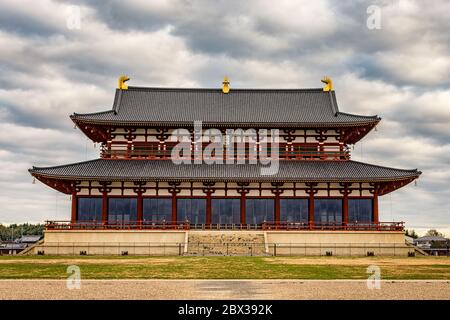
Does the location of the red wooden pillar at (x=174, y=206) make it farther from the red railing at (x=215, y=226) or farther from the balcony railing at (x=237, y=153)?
the balcony railing at (x=237, y=153)

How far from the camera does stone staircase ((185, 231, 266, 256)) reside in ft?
137

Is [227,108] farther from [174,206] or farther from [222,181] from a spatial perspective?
[174,206]

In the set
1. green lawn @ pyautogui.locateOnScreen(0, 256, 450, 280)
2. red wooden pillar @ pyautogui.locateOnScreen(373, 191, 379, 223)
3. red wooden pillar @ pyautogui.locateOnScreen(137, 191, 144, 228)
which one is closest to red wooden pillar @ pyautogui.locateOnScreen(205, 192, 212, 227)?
red wooden pillar @ pyautogui.locateOnScreen(137, 191, 144, 228)

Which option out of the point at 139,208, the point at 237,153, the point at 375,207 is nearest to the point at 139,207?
the point at 139,208

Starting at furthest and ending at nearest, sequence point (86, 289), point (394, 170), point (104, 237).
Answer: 1. point (394, 170)
2. point (104, 237)
3. point (86, 289)

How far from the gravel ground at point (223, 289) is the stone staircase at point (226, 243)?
1883cm

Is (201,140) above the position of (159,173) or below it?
above

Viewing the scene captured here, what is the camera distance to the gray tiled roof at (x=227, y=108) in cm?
5022

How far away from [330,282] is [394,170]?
28.6 metres

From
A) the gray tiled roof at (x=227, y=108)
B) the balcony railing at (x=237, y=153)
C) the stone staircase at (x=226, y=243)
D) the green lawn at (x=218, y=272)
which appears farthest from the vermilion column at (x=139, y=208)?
the green lawn at (x=218, y=272)

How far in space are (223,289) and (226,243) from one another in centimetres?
2328

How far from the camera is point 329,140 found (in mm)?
52250
